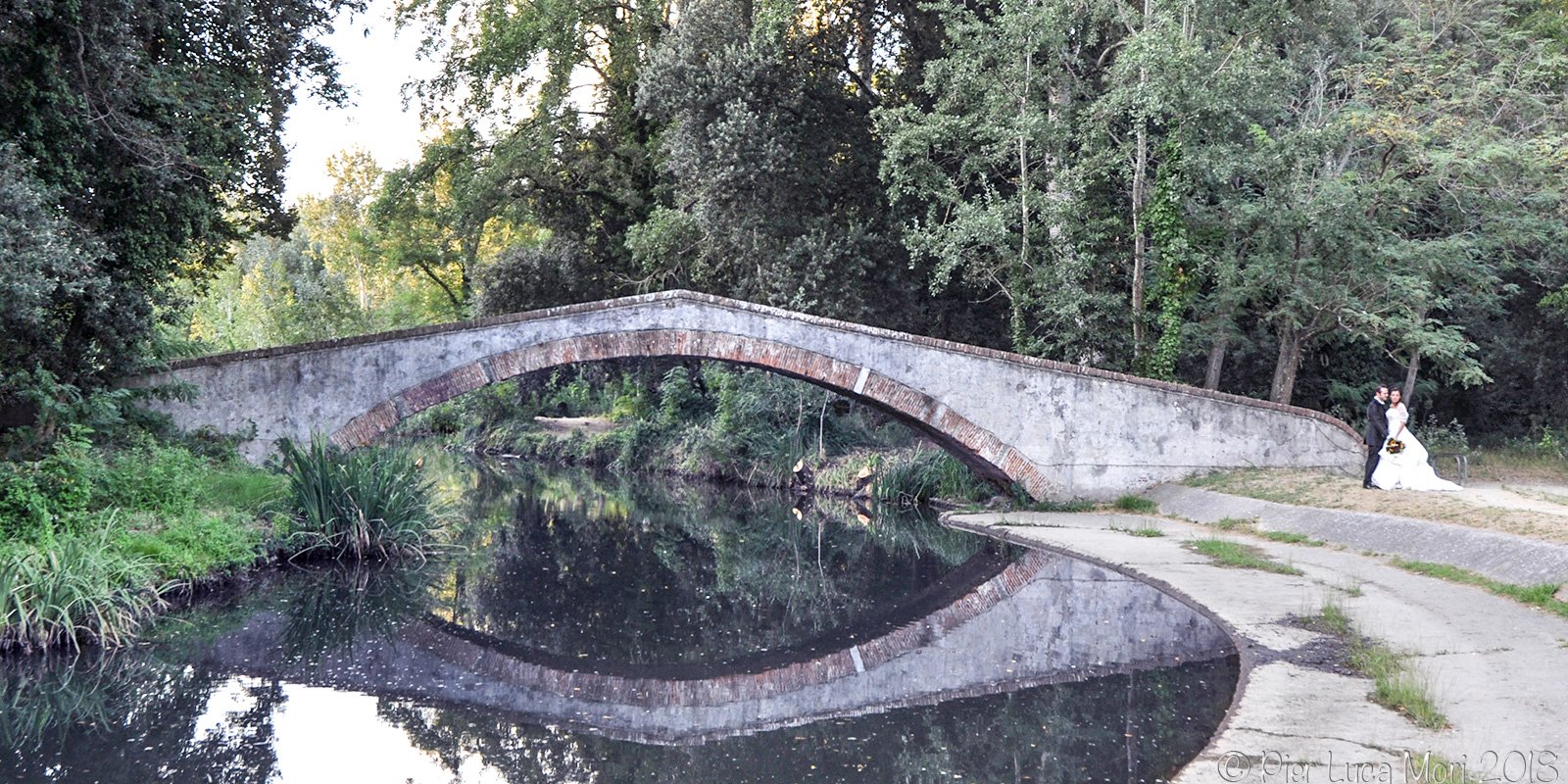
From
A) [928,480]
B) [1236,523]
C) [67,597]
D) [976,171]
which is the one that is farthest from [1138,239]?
[67,597]

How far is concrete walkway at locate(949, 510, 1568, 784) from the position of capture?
5578 mm

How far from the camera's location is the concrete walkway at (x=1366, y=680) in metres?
5.58

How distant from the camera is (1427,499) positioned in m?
13.0

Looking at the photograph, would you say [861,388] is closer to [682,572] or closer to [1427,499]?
[682,572]

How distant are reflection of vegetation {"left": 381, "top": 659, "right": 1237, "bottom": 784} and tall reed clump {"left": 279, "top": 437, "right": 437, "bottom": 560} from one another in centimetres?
502

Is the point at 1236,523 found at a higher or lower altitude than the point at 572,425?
higher

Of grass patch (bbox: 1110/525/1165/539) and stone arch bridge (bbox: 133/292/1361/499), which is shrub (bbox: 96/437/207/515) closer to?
stone arch bridge (bbox: 133/292/1361/499)

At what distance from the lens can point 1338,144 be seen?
59.7ft

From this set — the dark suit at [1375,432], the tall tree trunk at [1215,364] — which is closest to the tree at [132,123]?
the dark suit at [1375,432]

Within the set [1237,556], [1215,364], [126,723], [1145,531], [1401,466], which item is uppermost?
[1215,364]

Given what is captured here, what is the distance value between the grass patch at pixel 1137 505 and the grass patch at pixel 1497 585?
4620 millimetres

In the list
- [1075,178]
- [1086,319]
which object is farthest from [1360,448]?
[1075,178]

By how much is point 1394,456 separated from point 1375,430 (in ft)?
1.16

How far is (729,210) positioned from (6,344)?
12008 mm
